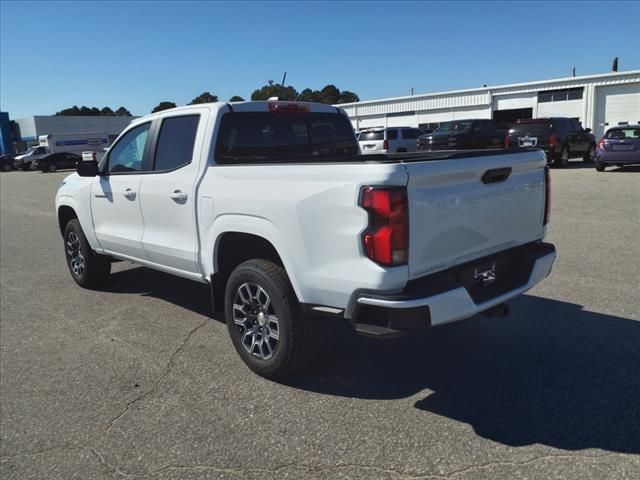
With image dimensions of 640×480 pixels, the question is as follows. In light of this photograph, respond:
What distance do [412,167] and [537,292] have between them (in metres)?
3.31

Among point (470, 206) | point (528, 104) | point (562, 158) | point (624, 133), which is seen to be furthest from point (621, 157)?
point (528, 104)

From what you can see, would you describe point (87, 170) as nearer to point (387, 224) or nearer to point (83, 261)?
point (83, 261)

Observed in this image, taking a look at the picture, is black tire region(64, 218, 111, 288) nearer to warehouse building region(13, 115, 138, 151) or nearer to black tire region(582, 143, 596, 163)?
black tire region(582, 143, 596, 163)

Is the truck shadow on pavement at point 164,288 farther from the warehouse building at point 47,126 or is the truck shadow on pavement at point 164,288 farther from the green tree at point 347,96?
the green tree at point 347,96

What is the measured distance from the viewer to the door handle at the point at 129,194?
5.03 metres

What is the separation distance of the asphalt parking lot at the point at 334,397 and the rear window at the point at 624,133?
13.6 m

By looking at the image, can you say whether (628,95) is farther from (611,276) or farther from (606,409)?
(606,409)

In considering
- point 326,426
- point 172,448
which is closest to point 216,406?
point 172,448

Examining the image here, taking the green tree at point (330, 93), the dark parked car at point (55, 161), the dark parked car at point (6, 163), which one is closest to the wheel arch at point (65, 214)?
the dark parked car at point (55, 161)

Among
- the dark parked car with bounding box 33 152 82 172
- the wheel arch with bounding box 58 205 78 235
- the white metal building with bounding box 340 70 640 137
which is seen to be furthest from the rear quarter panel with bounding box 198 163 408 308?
the dark parked car with bounding box 33 152 82 172

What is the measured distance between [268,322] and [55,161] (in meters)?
45.2

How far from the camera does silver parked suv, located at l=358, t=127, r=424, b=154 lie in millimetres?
23125

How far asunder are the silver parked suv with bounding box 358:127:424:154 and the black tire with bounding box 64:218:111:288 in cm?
1737

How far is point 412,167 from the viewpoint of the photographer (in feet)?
9.71
